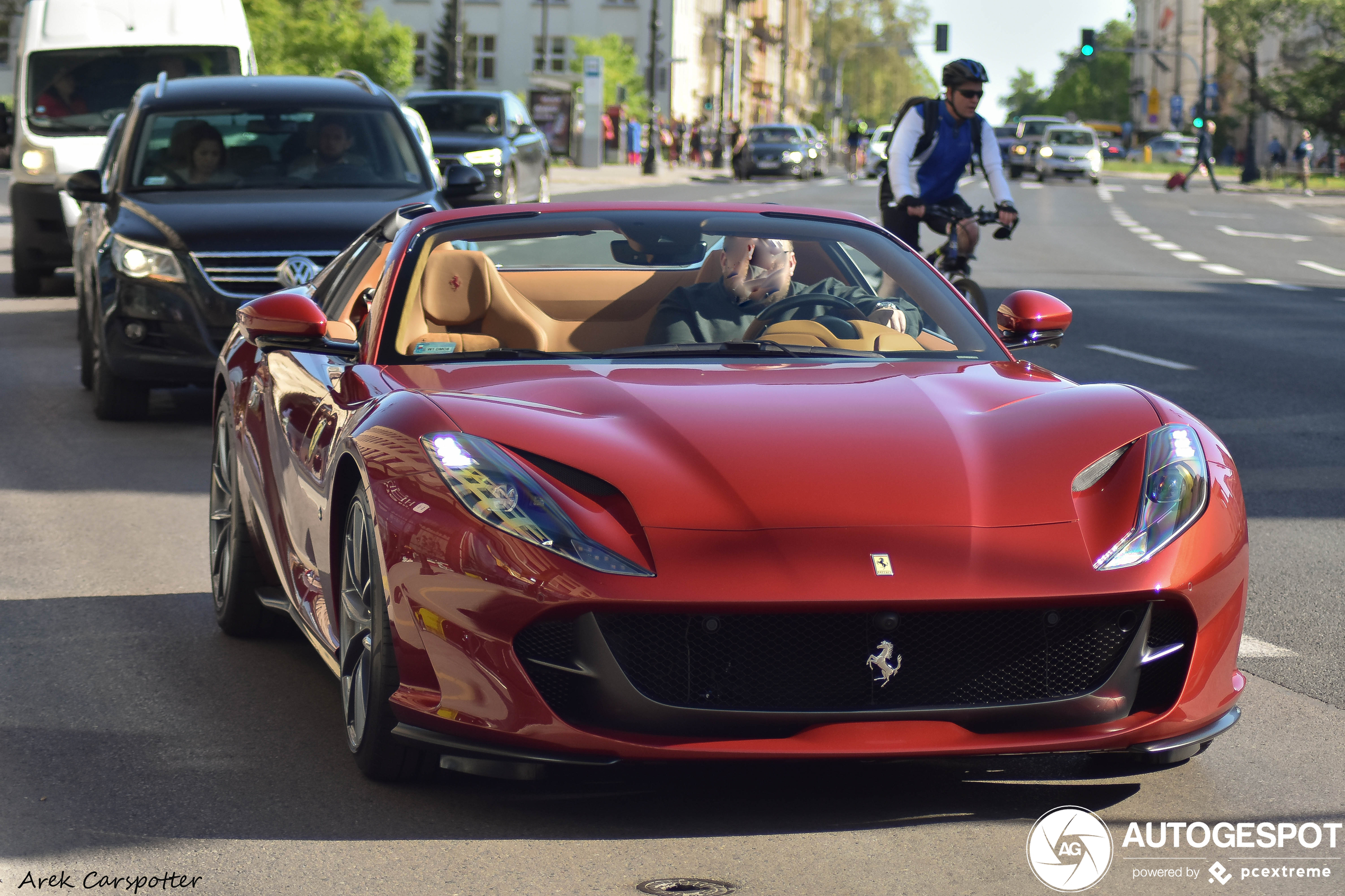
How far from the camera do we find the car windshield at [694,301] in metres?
5.04

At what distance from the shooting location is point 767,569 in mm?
3787

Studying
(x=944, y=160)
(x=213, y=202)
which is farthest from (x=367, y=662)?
(x=944, y=160)

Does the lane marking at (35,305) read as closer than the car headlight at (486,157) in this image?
Yes

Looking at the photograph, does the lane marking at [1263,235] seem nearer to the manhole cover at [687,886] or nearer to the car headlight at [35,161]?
the car headlight at [35,161]

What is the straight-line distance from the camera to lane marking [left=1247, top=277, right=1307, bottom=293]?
21.8 metres

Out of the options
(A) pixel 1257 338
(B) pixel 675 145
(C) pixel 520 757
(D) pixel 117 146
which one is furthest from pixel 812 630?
(B) pixel 675 145

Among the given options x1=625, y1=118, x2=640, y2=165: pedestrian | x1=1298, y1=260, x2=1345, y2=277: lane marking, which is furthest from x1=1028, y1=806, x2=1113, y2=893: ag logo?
x1=625, y1=118, x2=640, y2=165: pedestrian

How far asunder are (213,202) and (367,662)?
7216mm

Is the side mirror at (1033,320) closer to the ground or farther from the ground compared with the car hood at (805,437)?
farther from the ground

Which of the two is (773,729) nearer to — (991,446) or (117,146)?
(991,446)

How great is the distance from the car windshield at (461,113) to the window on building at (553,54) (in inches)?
2768

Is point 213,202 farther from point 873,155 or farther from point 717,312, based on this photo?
point 873,155

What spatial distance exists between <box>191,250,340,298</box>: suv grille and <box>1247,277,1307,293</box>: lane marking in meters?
13.9

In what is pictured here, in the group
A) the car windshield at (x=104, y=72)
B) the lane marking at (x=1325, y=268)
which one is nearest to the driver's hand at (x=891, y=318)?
the car windshield at (x=104, y=72)
